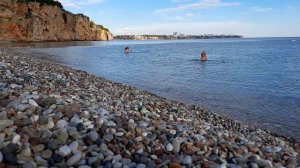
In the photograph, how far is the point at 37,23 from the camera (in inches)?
4567

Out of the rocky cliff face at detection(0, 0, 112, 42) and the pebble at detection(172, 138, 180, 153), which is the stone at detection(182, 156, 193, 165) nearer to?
the pebble at detection(172, 138, 180, 153)

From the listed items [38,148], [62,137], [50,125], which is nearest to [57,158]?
[38,148]

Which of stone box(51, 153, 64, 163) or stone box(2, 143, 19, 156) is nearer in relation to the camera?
stone box(2, 143, 19, 156)

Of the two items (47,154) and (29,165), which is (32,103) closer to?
(47,154)

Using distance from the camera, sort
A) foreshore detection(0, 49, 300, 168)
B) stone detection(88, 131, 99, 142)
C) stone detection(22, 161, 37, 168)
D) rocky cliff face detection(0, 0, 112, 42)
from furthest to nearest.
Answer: rocky cliff face detection(0, 0, 112, 42), stone detection(88, 131, 99, 142), foreshore detection(0, 49, 300, 168), stone detection(22, 161, 37, 168)

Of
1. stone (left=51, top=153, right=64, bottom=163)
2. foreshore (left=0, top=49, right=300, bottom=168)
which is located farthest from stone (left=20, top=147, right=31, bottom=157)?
stone (left=51, top=153, right=64, bottom=163)

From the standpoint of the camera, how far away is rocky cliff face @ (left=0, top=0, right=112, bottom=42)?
105m

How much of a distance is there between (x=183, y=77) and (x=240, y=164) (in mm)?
26146

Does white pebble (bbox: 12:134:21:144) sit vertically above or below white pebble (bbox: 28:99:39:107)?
below

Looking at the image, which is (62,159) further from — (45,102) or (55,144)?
(45,102)

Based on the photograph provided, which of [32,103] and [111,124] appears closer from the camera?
[111,124]

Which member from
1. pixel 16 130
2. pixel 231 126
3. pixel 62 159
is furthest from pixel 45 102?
pixel 231 126

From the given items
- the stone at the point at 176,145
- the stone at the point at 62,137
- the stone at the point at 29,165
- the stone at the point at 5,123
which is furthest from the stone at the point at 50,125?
the stone at the point at 176,145

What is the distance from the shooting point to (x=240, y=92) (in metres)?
23.5
